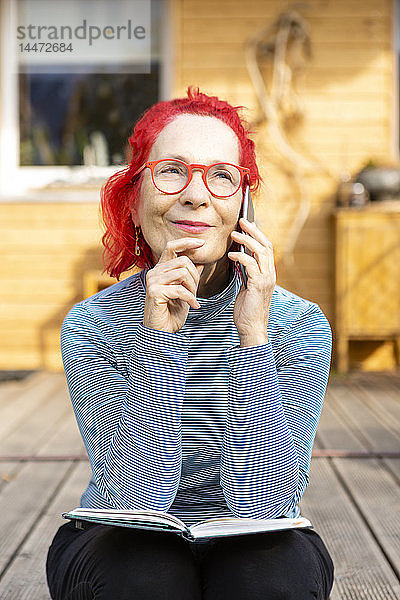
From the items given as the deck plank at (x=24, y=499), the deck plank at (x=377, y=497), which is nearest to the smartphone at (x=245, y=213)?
the deck plank at (x=377, y=497)

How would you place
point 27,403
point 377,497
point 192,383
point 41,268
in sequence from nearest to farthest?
1. point 192,383
2. point 377,497
3. point 27,403
4. point 41,268

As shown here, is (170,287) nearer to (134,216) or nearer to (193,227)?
(193,227)

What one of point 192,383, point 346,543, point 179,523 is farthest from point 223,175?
point 346,543

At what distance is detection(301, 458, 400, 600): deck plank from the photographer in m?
1.82

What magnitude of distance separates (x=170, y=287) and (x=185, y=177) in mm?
201

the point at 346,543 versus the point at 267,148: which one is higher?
the point at 267,148

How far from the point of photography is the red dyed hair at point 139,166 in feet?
4.65

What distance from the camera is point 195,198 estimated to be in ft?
4.44

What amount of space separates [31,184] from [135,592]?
4234mm

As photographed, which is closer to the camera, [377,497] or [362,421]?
[377,497]

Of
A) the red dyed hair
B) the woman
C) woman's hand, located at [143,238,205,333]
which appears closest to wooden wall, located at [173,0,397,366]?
the red dyed hair

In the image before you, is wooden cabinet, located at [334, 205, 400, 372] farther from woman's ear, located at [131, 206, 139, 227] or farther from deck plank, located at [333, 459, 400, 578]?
woman's ear, located at [131, 206, 139, 227]

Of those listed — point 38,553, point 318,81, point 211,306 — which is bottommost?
point 38,553

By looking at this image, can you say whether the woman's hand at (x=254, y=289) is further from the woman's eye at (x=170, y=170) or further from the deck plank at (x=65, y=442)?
the deck plank at (x=65, y=442)
